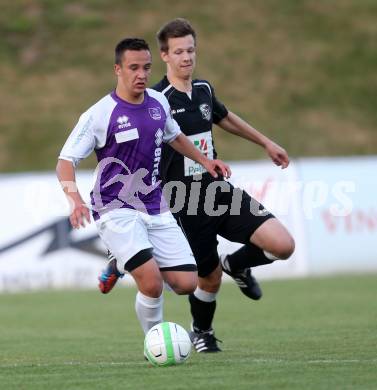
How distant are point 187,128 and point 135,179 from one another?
3.31 feet

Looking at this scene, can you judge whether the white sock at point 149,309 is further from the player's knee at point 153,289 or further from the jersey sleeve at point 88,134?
the jersey sleeve at point 88,134

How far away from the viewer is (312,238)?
58.2 feet

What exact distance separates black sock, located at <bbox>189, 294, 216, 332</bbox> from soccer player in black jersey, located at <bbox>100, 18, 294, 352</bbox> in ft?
0.35

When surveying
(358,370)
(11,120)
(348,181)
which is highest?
(11,120)

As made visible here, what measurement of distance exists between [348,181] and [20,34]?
48.1 ft

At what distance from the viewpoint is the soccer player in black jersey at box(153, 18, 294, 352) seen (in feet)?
28.6

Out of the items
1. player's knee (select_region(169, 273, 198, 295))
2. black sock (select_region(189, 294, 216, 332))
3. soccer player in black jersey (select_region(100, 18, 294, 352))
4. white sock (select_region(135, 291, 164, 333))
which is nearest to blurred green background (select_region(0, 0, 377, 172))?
black sock (select_region(189, 294, 216, 332))

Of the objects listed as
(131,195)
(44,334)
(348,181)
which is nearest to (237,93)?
(348,181)

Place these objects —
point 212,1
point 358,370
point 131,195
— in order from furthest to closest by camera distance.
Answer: point 212,1, point 131,195, point 358,370

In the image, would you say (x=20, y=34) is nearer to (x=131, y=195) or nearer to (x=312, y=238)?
(x=312, y=238)

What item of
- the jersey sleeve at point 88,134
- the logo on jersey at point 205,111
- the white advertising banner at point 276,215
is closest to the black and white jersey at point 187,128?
the logo on jersey at point 205,111

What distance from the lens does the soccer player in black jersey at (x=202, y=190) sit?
28.6ft

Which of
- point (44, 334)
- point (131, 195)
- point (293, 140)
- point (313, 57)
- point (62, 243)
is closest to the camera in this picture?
point (131, 195)

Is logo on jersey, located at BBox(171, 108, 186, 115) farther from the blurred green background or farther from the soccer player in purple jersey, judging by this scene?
the blurred green background
